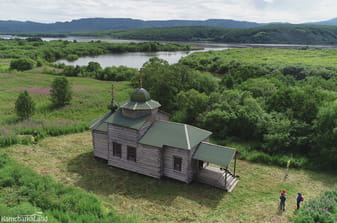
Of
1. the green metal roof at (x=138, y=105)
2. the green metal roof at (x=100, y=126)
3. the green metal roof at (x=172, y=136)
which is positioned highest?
the green metal roof at (x=138, y=105)

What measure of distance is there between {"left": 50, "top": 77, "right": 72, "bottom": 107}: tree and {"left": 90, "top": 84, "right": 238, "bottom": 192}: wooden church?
59.7 feet

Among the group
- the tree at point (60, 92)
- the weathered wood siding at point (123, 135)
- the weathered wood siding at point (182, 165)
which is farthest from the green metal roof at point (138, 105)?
the tree at point (60, 92)

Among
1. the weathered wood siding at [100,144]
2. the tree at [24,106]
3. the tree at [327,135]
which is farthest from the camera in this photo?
the tree at [24,106]

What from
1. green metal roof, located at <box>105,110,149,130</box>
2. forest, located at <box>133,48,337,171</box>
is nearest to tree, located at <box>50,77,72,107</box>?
forest, located at <box>133,48,337,171</box>

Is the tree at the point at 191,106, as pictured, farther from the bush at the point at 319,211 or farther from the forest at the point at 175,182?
the bush at the point at 319,211

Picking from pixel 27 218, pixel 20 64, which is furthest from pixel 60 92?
pixel 20 64

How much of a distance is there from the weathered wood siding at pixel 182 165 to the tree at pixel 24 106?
18.3 meters

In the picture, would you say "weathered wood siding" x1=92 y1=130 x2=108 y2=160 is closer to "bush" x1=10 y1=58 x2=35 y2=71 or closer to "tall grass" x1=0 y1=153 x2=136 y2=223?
"tall grass" x1=0 y1=153 x2=136 y2=223

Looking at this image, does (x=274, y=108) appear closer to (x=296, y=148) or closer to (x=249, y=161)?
(x=296, y=148)

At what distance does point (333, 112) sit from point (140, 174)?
47.7 ft

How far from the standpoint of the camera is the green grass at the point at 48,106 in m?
24.7

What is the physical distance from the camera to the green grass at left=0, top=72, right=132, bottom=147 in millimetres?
24712

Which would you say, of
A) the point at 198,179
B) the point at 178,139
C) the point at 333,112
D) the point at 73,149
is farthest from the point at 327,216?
the point at 73,149

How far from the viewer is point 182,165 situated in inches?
640
